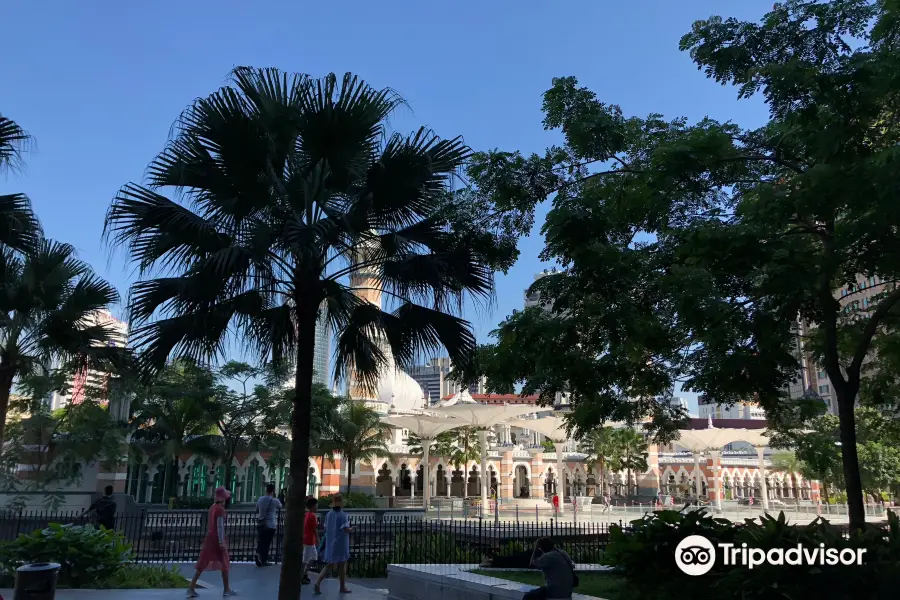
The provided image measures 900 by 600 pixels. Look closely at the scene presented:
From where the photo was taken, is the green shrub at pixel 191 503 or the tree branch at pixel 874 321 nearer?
the tree branch at pixel 874 321

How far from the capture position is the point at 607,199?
9.41 meters

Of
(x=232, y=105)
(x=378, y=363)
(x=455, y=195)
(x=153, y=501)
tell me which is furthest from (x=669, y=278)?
(x=153, y=501)

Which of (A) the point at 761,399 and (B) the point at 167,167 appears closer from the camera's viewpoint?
(B) the point at 167,167

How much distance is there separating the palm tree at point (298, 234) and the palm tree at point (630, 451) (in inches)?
1581

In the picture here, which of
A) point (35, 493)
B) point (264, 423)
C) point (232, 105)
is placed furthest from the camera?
point (264, 423)

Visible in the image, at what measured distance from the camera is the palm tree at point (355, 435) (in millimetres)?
32656

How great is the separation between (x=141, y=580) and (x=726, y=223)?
987cm

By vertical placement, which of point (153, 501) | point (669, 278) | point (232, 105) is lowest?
point (153, 501)

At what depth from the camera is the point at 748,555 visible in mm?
6359

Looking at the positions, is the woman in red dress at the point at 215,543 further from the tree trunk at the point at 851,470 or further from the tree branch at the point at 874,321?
the tree branch at the point at 874,321

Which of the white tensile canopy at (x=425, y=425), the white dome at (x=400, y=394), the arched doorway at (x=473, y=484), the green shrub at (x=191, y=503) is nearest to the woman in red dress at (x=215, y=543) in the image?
the green shrub at (x=191, y=503)

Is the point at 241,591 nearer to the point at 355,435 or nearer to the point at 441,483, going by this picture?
the point at 355,435

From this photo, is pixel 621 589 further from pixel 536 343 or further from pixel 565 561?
pixel 536 343

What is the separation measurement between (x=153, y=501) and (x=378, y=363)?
27.6 metres
